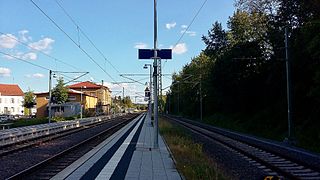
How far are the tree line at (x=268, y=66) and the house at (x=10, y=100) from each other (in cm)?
8203

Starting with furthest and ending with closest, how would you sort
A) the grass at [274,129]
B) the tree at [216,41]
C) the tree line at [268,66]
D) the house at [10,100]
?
the house at [10,100] → the tree at [216,41] → the tree line at [268,66] → the grass at [274,129]

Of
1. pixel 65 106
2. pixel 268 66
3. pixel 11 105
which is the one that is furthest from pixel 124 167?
pixel 11 105

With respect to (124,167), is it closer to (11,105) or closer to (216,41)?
(216,41)

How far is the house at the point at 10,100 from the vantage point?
13366 cm

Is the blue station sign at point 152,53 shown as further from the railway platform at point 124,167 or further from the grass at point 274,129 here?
the grass at point 274,129

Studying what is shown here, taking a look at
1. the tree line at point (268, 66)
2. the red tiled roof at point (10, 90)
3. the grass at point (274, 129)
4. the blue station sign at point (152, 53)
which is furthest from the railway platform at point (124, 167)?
the red tiled roof at point (10, 90)

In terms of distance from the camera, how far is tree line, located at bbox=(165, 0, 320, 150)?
27.9 meters

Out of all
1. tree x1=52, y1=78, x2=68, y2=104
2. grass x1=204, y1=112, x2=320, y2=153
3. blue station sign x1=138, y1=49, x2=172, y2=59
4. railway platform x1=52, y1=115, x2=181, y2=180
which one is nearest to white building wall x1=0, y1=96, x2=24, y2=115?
tree x1=52, y1=78, x2=68, y2=104

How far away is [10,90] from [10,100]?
4.92 metres

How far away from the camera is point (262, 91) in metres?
46.5

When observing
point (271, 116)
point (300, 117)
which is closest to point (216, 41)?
point (271, 116)

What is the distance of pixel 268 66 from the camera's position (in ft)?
137

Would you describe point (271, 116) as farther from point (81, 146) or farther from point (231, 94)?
point (81, 146)

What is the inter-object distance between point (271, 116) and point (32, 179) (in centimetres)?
3020
